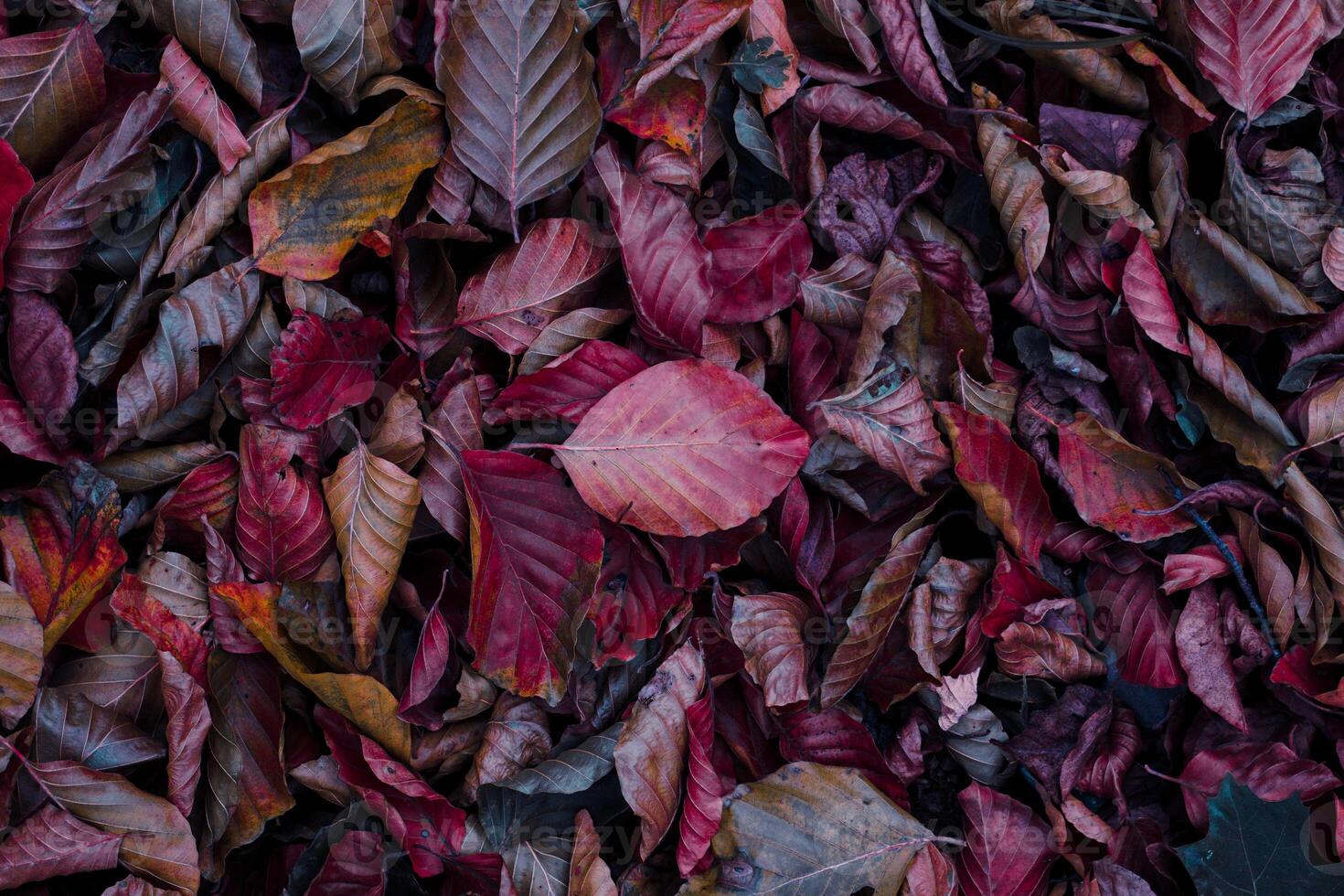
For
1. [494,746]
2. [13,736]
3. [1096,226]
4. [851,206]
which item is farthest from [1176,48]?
[13,736]

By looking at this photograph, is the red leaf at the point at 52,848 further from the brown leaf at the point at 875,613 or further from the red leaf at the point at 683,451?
the brown leaf at the point at 875,613

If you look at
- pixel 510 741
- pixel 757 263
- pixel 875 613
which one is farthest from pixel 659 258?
pixel 510 741

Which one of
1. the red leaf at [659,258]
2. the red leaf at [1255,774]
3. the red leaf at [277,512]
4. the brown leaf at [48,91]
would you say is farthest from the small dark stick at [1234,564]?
the brown leaf at [48,91]

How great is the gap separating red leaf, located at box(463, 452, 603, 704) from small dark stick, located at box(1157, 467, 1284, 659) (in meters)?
0.91

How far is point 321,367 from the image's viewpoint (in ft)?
4.65

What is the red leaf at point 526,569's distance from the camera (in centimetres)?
137

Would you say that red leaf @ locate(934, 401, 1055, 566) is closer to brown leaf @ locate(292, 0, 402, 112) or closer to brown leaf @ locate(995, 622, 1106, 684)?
brown leaf @ locate(995, 622, 1106, 684)

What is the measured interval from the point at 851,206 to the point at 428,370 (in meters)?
0.72

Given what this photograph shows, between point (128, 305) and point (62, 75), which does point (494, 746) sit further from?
point (62, 75)

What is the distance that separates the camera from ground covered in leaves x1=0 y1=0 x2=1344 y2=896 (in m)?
1.39

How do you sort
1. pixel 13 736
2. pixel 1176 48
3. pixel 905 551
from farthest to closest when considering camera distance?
pixel 1176 48 < pixel 905 551 < pixel 13 736

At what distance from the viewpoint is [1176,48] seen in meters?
1.60

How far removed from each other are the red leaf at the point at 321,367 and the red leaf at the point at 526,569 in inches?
8.3

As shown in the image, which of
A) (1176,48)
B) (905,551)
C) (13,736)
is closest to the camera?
(13,736)
